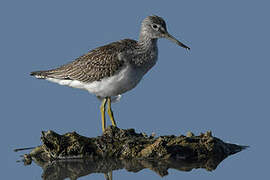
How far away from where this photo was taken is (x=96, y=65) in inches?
499

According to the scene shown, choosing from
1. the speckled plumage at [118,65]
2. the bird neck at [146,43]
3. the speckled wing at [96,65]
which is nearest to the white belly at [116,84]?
the speckled plumage at [118,65]

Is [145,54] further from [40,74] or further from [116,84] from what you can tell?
[40,74]

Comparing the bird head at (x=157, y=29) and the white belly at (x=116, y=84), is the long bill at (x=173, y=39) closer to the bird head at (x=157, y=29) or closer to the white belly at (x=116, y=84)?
the bird head at (x=157, y=29)

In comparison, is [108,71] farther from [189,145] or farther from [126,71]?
[189,145]

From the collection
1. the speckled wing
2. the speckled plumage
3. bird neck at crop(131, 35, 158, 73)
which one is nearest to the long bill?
the speckled plumage

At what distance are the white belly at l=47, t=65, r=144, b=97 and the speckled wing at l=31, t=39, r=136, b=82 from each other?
0.33 ft

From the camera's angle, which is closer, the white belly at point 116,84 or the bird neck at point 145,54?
the white belly at point 116,84

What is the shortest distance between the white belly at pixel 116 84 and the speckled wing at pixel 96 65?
0.10m

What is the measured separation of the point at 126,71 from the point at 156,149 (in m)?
1.68

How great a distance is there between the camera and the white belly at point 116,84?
12.4 m

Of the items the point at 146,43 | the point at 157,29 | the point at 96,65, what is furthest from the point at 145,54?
the point at 96,65

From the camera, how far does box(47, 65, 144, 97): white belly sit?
40.6 ft

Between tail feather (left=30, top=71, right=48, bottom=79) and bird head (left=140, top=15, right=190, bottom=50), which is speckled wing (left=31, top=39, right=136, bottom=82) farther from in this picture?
bird head (left=140, top=15, right=190, bottom=50)

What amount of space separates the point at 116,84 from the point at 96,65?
620 mm
